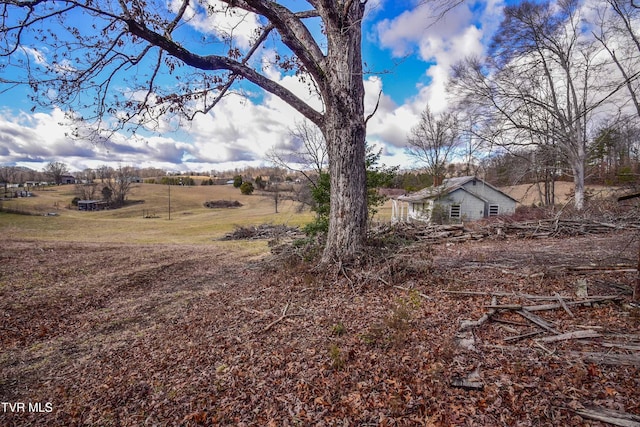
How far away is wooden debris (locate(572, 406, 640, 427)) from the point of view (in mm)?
2043

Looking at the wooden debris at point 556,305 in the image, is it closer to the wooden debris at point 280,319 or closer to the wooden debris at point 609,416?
the wooden debris at point 609,416

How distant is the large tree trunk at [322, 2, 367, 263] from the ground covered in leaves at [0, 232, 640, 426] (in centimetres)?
69

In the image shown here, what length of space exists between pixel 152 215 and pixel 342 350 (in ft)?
171

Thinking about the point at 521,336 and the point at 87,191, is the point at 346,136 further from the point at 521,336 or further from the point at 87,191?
the point at 87,191

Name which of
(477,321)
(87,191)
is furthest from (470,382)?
(87,191)

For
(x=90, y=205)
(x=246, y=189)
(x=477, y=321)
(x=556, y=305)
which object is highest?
(x=246, y=189)

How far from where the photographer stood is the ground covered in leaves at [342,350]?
2.50 metres

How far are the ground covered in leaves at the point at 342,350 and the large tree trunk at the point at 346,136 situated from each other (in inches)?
27.3

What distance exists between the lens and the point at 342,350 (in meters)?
3.31

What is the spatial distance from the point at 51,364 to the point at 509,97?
19.0m

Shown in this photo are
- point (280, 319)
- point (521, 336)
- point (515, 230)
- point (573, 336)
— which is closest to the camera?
point (573, 336)

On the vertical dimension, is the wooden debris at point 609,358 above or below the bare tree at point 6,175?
below

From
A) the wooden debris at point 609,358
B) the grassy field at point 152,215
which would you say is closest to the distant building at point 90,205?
the grassy field at point 152,215

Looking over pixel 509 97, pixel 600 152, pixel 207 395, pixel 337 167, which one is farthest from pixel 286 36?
pixel 600 152
